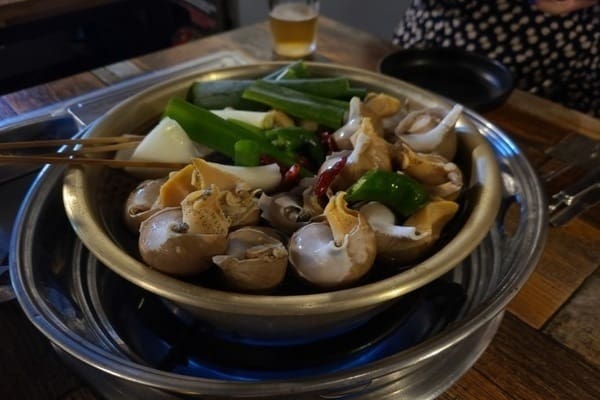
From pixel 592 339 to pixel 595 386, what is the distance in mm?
80

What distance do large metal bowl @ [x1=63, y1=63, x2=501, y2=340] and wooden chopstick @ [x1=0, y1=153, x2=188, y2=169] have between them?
2cm

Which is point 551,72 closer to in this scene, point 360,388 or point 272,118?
point 272,118

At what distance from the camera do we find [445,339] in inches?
24.2

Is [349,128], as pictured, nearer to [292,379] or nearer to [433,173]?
[433,173]

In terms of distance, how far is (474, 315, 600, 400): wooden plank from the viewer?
2.24 feet

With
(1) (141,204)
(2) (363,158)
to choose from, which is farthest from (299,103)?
(1) (141,204)

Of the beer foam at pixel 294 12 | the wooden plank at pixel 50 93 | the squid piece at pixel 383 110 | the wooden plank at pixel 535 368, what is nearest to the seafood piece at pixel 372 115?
the squid piece at pixel 383 110

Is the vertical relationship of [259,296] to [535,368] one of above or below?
above

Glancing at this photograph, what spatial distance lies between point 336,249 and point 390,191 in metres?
0.14

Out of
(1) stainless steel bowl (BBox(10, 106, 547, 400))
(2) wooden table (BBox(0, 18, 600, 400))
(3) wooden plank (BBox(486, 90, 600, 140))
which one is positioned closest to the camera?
(1) stainless steel bowl (BBox(10, 106, 547, 400))

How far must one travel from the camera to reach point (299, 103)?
93 centimetres

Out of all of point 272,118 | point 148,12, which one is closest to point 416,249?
point 272,118

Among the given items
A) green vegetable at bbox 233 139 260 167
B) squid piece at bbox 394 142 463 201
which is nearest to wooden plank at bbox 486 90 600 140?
squid piece at bbox 394 142 463 201

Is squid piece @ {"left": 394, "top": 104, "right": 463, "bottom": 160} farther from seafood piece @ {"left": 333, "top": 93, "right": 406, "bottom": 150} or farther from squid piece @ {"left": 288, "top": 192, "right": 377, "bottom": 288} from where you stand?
squid piece @ {"left": 288, "top": 192, "right": 377, "bottom": 288}
